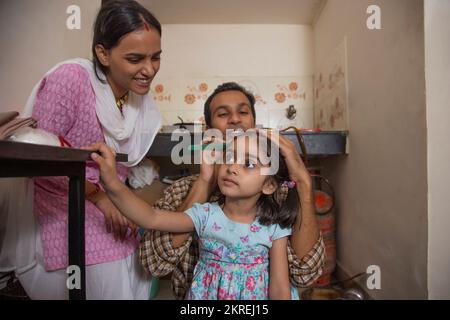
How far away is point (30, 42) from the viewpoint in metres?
1.40

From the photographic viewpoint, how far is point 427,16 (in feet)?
3.02

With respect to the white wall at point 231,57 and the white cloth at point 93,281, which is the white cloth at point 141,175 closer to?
the white cloth at point 93,281

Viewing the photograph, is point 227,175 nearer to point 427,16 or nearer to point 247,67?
point 427,16

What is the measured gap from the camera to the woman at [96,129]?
85 centimetres

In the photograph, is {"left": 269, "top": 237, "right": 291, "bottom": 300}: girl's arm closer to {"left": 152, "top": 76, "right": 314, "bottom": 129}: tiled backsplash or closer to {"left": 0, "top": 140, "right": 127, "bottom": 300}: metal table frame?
{"left": 0, "top": 140, "right": 127, "bottom": 300}: metal table frame

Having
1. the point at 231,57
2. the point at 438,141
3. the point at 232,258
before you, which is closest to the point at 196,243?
the point at 232,258

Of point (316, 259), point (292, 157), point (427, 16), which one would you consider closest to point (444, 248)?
point (316, 259)

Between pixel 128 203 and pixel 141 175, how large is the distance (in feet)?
1.68

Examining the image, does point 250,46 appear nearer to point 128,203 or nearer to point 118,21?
point 118,21

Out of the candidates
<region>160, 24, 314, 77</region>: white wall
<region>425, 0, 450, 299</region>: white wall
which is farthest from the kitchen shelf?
<region>160, 24, 314, 77</region>: white wall

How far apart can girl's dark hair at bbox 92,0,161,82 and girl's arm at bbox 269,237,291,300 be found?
2.46ft

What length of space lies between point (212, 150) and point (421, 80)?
732mm

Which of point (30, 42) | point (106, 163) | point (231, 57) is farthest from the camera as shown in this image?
point (231, 57)

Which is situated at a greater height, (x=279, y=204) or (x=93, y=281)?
(x=279, y=204)
